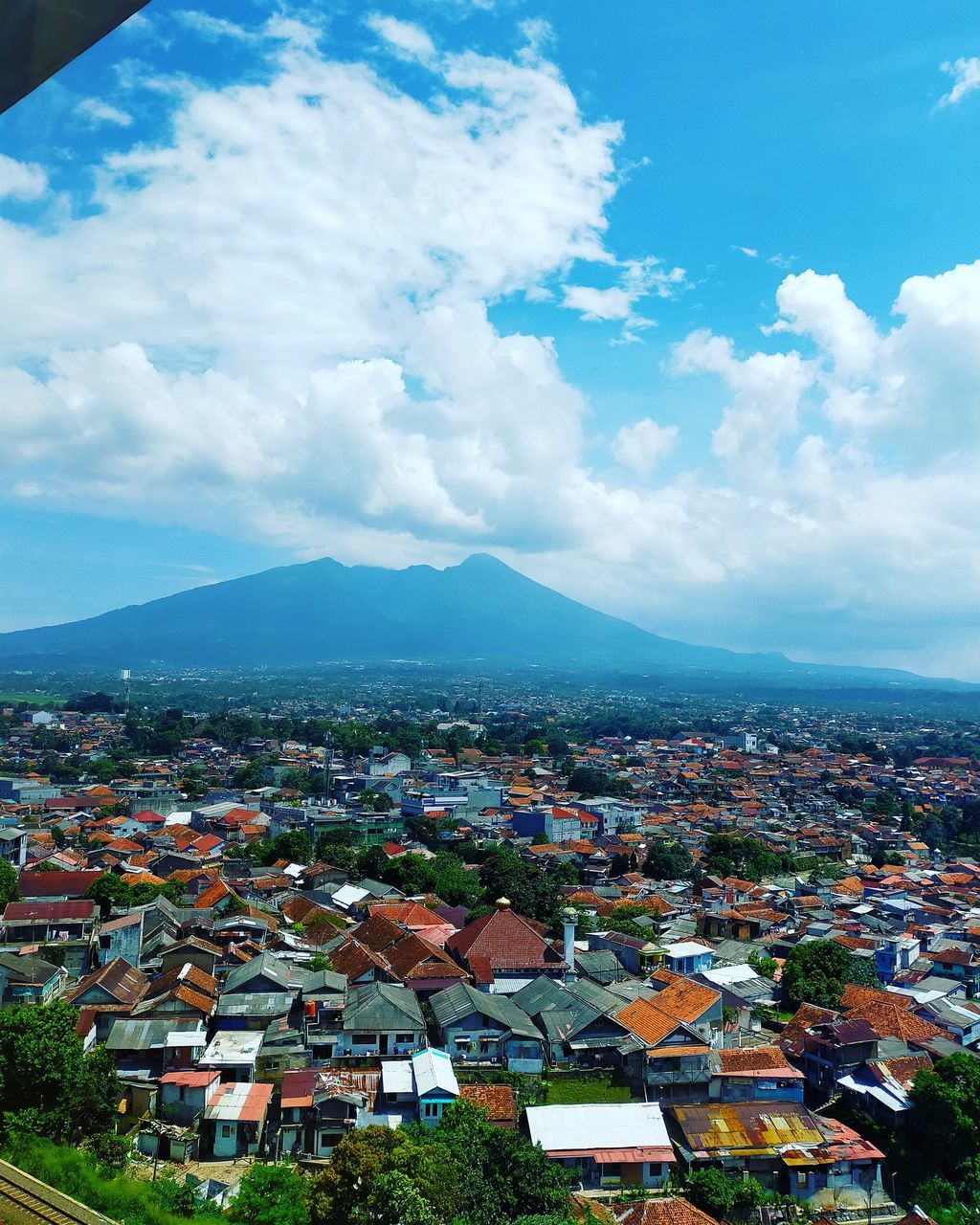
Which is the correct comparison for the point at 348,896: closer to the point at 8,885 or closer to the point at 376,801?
the point at 8,885

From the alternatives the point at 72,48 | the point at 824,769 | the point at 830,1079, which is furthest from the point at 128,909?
the point at 824,769

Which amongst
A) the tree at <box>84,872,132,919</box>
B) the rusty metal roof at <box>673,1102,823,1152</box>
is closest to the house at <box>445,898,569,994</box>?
the rusty metal roof at <box>673,1102,823,1152</box>

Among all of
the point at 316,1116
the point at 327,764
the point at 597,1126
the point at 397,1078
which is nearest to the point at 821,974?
the point at 597,1126

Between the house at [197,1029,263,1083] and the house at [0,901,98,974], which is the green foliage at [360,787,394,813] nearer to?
the house at [0,901,98,974]

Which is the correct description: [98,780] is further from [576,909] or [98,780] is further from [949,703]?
[949,703]

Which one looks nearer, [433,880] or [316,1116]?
[316,1116]

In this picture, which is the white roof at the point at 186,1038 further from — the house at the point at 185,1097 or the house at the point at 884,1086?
the house at the point at 884,1086

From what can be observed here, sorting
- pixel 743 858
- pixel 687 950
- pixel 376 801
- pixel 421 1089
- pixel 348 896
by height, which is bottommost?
pixel 743 858
